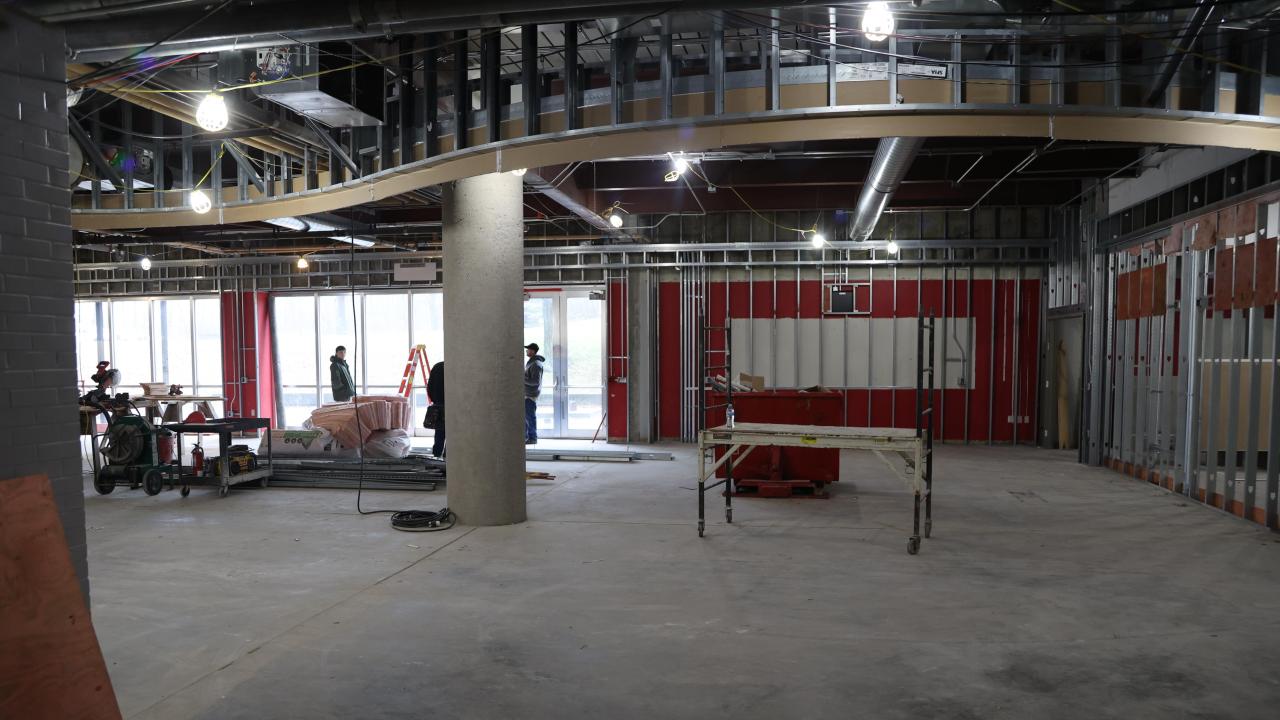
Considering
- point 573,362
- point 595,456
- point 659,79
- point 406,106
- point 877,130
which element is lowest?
point 595,456

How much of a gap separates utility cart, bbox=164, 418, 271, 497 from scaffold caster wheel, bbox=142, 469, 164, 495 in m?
0.24

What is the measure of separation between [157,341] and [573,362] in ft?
33.3

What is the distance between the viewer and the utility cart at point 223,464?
32.4ft

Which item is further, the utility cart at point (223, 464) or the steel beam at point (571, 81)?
the utility cart at point (223, 464)

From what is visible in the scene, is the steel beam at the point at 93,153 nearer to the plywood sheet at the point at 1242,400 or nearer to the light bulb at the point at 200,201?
the light bulb at the point at 200,201

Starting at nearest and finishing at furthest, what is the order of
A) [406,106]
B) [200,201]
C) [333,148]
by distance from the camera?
[406,106] < [333,148] < [200,201]

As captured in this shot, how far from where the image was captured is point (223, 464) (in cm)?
988

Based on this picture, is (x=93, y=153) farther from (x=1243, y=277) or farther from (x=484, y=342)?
(x=1243, y=277)

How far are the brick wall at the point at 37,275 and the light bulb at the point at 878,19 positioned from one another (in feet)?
14.1

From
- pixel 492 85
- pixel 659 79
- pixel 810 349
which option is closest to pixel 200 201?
pixel 492 85

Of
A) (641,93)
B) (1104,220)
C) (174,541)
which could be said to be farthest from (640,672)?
(1104,220)

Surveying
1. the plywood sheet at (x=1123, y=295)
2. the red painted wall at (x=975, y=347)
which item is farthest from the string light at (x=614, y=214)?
the plywood sheet at (x=1123, y=295)

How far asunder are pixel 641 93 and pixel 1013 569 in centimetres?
483

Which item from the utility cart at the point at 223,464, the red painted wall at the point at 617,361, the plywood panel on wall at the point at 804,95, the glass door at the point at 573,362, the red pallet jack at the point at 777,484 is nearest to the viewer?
the plywood panel on wall at the point at 804,95
